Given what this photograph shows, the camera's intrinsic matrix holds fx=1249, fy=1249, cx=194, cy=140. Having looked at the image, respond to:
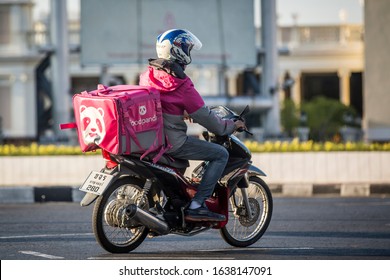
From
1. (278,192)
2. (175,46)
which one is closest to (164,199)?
(175,46)

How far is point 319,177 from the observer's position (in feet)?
63.1

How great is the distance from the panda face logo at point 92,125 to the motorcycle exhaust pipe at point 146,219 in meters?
0.58

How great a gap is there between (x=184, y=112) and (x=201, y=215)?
821mm

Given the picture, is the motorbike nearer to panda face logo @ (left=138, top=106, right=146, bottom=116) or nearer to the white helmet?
panda face logo @ (left=138, top=106, right=146, bottom=116)

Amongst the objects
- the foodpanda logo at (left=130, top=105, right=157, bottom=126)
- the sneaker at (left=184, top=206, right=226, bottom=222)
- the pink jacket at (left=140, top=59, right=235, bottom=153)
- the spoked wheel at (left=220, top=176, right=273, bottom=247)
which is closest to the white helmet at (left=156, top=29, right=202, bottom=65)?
the pink jacket at (left=140, top=59, right=235, bottom=153)

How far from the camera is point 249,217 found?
34.5 feet

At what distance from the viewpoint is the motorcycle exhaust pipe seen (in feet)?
30.8

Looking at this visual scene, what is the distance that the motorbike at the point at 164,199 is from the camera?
9.38m

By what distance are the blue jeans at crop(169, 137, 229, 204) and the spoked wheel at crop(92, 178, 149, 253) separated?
17.7 inches

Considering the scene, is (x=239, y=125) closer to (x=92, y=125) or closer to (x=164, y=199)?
(x=164, y=199)

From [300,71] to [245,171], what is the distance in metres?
57.3

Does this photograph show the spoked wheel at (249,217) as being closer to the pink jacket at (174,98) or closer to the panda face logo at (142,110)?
the pink jacket at (174,98)

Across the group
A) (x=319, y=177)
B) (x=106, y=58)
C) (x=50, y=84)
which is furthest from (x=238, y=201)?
(x=50, y=84)

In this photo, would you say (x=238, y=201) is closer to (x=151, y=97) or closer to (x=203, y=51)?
(x=151, y=97)
